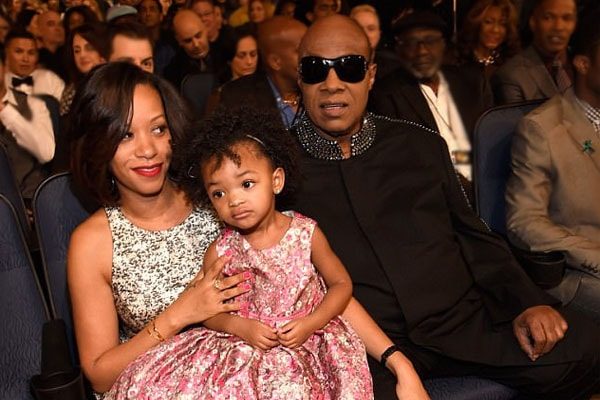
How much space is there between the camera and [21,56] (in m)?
5.40

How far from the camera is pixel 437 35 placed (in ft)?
13.4

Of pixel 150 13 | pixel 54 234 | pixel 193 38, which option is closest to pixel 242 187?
pixel 54 234

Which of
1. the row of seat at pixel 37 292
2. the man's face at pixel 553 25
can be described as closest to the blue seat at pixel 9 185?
the row of seat at pixel 37 292

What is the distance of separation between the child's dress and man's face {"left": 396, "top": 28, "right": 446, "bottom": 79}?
2003 millimetres

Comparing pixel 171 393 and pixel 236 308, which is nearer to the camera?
pixel 171 393

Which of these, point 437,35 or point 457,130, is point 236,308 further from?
point 437,35

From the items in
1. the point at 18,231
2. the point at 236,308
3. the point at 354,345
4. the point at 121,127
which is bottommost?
the point at 354,345

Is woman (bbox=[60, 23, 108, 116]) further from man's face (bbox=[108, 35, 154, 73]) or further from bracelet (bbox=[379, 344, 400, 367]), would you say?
bracelet (bbox=[379, 344, 400, 367])

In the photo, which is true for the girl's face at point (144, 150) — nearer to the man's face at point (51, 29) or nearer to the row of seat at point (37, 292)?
the row of seat at point (37, 292)

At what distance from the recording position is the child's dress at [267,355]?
1865 millimetres

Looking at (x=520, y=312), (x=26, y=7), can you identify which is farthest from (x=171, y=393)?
(x=26, y=7)

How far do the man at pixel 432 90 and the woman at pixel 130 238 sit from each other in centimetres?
157

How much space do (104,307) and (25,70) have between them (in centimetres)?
384

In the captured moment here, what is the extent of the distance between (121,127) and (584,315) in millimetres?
1638
